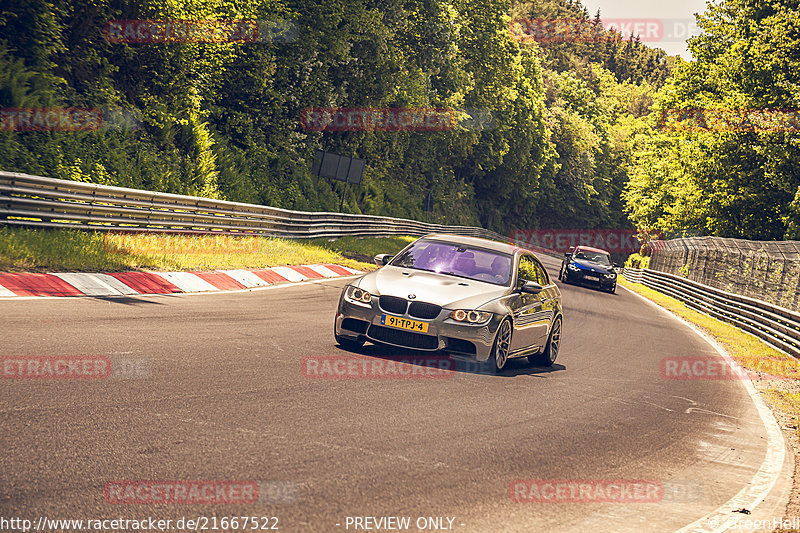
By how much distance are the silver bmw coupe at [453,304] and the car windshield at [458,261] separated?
0.04 feet

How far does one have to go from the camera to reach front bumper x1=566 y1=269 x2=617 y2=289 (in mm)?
31766

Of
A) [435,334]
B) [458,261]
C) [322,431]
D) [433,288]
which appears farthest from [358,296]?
[322,431]

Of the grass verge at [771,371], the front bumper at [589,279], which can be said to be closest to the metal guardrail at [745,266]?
the grass verge at [771,371]

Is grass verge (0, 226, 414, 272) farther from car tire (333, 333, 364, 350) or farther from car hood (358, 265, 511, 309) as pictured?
car hood (358, 265, 511, 309)

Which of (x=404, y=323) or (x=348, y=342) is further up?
(x=404, y=323)

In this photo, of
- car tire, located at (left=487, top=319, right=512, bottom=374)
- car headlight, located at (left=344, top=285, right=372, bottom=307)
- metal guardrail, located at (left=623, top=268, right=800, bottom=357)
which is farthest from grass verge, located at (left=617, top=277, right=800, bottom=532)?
car headlight, located at (left=344, top=285, right=372, bottom=307)

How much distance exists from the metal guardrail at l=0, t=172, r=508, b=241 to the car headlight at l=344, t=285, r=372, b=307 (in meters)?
6.46

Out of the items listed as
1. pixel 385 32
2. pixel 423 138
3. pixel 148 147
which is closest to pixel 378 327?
pixel 148 147

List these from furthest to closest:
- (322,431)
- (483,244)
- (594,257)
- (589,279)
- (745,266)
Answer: (594,257)
(589,279)
(745,266)
(483,244)
(322,431)

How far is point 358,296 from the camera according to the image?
9.37m

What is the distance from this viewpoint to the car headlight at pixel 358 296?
925cm

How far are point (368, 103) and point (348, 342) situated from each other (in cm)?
3045

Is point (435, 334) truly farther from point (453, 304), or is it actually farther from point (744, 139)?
point (744, 139)

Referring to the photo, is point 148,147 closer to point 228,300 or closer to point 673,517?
point 228,300
